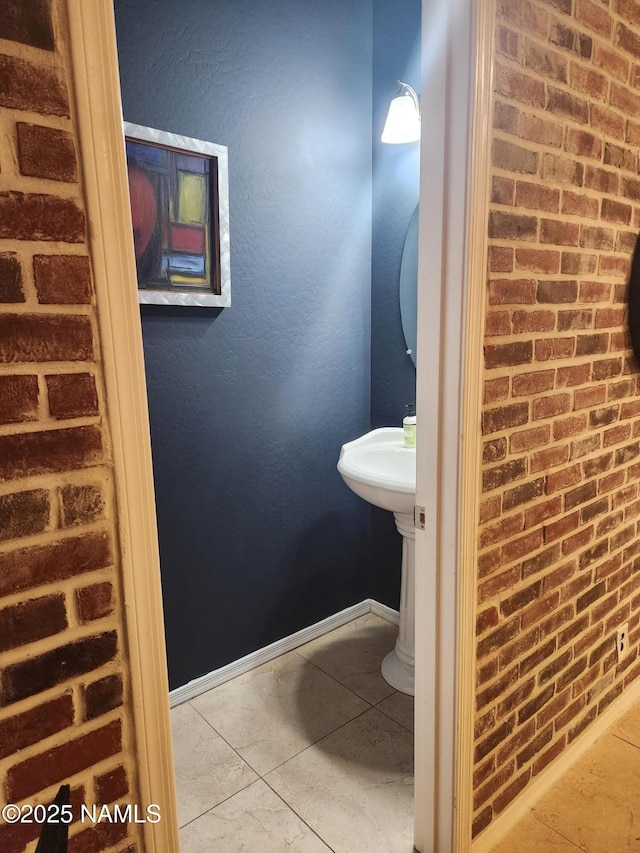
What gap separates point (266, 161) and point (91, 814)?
1.97 m

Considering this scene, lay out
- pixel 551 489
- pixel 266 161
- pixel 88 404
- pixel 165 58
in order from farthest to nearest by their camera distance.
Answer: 1. pixel 266 161
2. pixel 165 58
3. pixel 551 489
4. pixel 88 404

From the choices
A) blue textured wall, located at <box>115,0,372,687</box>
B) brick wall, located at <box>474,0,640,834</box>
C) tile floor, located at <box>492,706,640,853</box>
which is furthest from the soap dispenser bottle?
tile floor, located at <box>492,706,640,853</box>

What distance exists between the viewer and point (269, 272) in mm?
2145

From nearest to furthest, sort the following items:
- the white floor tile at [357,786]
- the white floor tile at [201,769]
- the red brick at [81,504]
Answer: the red brick at [81,504], the white floor tile at [357,786], the white floor tile at [201,769]

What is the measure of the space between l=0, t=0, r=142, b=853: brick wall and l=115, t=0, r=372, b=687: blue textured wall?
119 cm

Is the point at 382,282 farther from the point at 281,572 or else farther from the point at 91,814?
the point at 91,814

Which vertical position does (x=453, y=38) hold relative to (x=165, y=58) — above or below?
below

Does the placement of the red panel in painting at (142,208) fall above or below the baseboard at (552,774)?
above

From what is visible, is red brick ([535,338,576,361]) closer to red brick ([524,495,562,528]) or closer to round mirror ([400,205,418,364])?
red brick ([524,495,562,528])

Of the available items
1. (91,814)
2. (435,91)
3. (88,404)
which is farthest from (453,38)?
(91,814)

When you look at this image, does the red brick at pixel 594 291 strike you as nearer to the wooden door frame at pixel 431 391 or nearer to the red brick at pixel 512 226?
the red brick at pixel 512 226

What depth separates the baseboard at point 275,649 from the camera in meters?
2.12

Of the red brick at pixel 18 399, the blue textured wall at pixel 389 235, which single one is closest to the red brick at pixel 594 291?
the blue textured wall at pixel 389 235

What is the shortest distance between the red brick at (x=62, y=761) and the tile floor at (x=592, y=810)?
1238 mm
